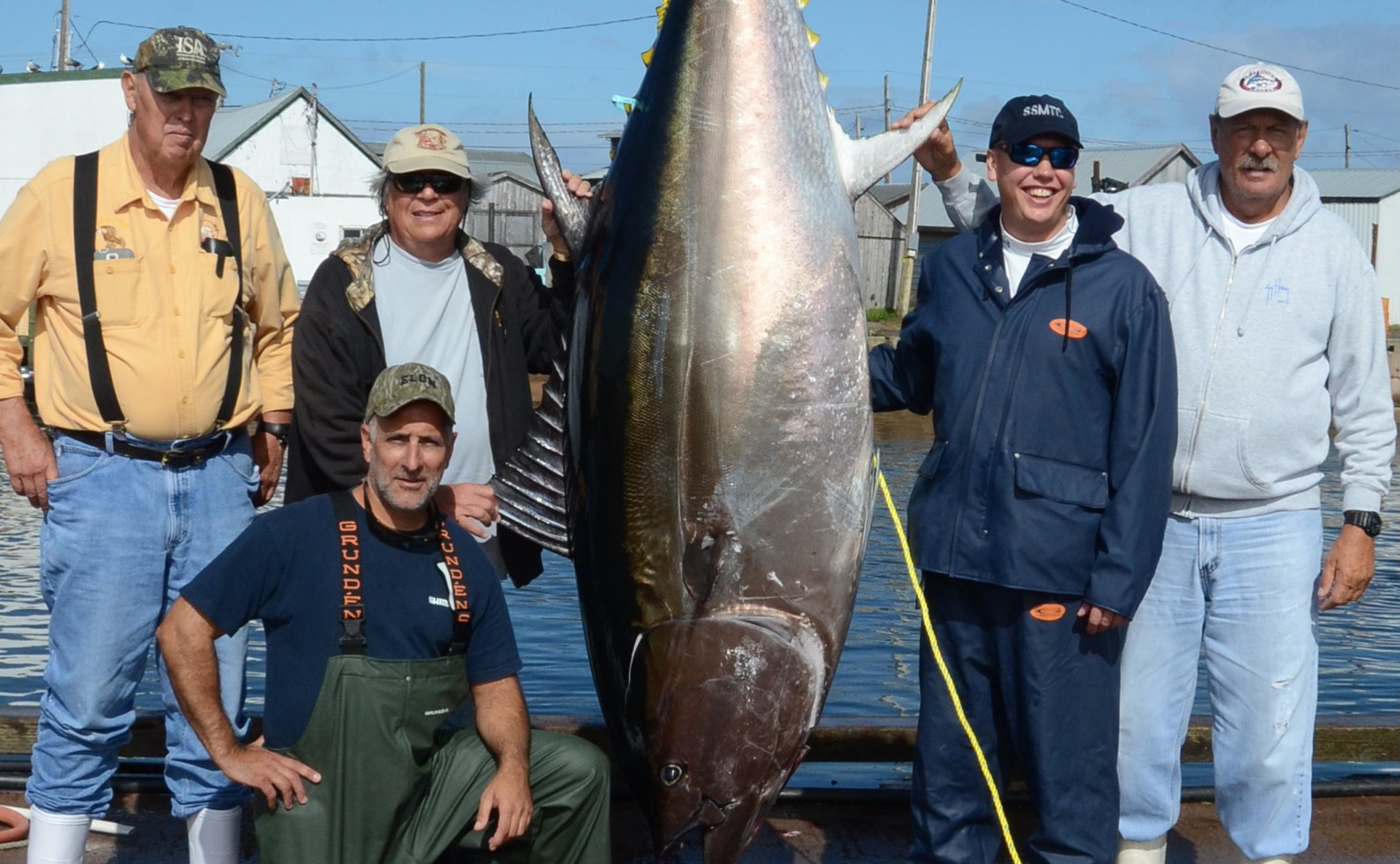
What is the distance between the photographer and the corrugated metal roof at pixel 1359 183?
38.3 m

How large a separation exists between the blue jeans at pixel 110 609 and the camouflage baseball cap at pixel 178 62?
799mm

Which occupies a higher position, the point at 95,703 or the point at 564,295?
the point at 564,295

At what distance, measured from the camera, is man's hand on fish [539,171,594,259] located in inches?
125

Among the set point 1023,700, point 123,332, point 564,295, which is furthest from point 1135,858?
point 123,332

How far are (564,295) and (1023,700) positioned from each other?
1402 mm

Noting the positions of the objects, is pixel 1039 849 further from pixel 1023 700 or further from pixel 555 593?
pixel 555 593

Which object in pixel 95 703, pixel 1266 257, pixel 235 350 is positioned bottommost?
pixel 95 703

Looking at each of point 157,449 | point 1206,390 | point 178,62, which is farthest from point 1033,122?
point 157,449

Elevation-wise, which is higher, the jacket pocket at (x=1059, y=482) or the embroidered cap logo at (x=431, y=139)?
the embroidered cap logo at (x=431, y=139)

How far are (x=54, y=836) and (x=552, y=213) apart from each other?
1.72 metres

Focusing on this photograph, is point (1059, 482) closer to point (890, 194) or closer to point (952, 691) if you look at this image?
point (952, 691)

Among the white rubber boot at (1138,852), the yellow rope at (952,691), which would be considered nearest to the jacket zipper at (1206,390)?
Result: the yellow rope at (952,691)

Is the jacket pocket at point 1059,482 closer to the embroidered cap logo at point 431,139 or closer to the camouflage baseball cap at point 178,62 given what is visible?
the embroidered cap logo at point 431,139

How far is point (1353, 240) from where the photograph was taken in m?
3.04
